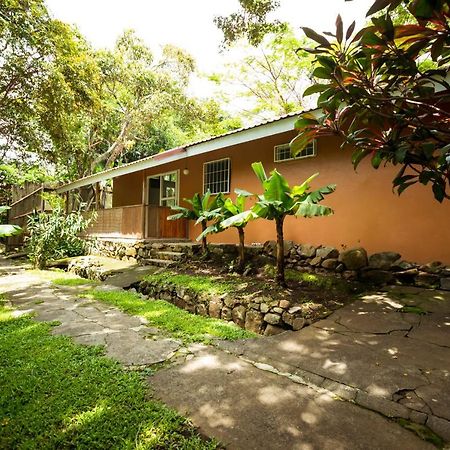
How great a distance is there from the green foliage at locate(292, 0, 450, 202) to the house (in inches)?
142

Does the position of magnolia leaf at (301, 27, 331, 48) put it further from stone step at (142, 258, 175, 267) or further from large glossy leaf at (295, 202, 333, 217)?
stone step at (142, 258, 175, 267)

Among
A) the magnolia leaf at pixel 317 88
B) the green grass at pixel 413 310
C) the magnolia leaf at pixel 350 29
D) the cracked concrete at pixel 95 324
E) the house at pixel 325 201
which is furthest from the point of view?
the house at pixel 325 201

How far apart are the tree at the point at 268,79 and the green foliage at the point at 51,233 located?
522 inches

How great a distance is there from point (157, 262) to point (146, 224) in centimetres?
218

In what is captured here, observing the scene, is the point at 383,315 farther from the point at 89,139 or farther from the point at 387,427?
the point at 89,139

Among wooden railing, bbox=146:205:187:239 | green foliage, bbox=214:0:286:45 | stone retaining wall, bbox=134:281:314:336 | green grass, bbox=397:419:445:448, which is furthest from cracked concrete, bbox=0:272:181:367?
green foliage, bbox=214:0:286:45

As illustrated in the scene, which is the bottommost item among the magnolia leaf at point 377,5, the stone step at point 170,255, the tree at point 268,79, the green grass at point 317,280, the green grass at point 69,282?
the green grass at point 69,282

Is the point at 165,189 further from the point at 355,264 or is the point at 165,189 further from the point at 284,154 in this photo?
the point at 355,264

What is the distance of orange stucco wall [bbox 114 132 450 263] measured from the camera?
6.05 meters

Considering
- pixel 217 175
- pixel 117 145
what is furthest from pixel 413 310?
pixel 117 145

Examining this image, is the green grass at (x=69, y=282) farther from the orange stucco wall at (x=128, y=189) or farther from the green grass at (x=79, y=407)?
the orange stucco wall at (x=128, y=189)

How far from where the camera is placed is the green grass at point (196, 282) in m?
6.12

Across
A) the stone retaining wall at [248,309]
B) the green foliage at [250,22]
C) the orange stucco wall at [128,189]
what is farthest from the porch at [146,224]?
the green foliage at [250,22]

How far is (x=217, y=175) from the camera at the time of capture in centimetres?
1045
